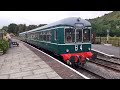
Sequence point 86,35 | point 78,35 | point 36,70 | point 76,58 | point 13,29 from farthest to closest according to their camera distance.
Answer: point 13,29, point 86,35, point 78,35, point 76,58, point 36,70

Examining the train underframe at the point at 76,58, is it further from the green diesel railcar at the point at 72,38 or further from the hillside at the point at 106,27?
the hillside at the point at 106,27

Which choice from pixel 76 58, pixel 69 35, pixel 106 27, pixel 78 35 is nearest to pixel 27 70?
pixel 76 58

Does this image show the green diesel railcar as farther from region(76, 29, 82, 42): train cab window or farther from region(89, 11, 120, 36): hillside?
region(89, 11, 120, 36): hillside

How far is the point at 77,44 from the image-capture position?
12.6 meters

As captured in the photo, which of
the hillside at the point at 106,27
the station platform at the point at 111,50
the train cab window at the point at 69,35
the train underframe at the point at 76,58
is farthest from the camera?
the hillside at the point at 106,27

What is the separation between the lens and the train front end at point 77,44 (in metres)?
12.2

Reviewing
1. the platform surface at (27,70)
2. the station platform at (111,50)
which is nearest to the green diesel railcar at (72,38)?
the platform surface at (27,70)

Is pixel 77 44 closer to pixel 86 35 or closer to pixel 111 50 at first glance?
pixel 86 35

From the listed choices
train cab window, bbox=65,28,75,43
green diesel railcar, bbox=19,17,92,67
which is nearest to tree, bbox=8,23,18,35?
green diesel railcar, bbox=19,17,92,67

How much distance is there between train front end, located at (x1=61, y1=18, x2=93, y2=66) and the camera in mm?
12172

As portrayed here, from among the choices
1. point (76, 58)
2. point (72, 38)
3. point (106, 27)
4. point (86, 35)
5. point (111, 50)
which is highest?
point (106, 27)

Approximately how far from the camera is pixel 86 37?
514 inches
